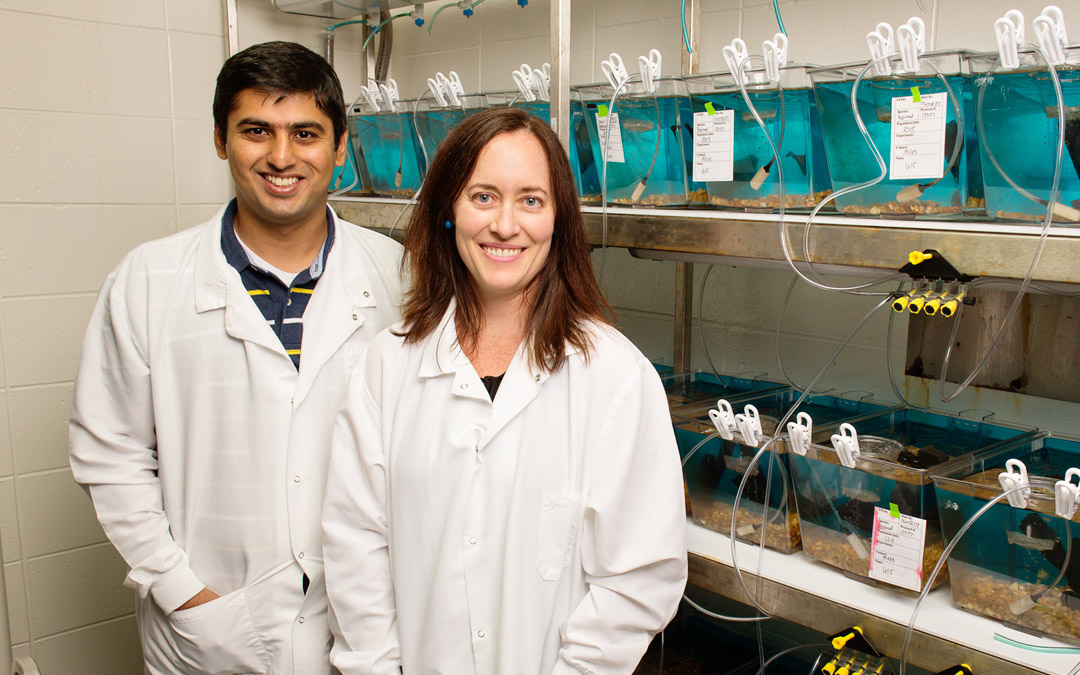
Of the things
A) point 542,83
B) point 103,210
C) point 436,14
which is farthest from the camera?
point 436,14

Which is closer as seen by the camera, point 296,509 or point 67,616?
point 296,509

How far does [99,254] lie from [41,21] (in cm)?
61

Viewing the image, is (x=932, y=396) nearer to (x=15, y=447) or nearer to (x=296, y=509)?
(x=296, y=509)

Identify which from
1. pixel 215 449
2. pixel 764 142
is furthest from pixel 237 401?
pixel 764 142

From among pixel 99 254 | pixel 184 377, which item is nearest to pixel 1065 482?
pixel 184 377

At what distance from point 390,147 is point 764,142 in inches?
40.5

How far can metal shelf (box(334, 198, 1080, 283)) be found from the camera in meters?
1.05

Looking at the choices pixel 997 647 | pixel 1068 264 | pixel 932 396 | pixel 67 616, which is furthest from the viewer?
pixel 67 616

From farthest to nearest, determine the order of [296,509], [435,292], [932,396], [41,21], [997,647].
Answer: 1. [41,21]
2. [932,396]
3. [296,509]
4. [435,292]
5. [997,647]

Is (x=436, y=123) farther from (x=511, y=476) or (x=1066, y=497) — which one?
(x=1066, y=497)

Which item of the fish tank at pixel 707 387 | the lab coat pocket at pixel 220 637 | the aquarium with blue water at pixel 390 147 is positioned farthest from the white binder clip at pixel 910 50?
the lab coat pocket at pixel 220 637

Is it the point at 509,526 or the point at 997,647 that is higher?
the point at 509,526

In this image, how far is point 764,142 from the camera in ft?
4.42

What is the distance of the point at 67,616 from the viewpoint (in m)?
2.35
